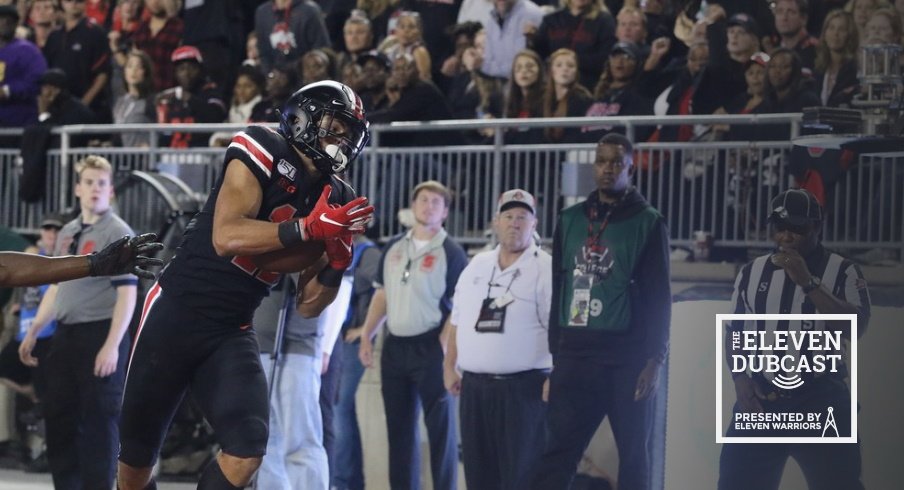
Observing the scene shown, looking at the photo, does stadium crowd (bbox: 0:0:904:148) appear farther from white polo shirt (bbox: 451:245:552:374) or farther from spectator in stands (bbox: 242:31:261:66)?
white polo shirt (bbox: 451:245:552:374)

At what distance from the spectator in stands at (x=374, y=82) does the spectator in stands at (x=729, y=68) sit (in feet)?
7.82

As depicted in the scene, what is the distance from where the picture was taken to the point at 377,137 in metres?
10.6

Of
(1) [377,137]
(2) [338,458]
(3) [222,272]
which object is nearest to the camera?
(3) [222,272]

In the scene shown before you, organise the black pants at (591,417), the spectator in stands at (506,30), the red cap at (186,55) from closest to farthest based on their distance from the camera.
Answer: the black pants at (591,417)
the spectator in stands at (506,30)
the red cap at (186,55)

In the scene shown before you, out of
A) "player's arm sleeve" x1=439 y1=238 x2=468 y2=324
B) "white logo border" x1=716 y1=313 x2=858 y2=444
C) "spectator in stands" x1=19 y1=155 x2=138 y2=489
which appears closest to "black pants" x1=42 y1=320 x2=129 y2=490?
"spectator in stands" x1=19 y1=155 x2=138 y2=489

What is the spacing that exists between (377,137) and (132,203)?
1890 millimetres

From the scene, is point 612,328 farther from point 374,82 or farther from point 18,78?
point 18,78

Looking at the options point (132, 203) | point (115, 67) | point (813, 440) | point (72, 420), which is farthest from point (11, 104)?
point (813, 440)

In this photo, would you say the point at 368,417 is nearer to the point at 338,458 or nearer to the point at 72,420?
the point at 338,458

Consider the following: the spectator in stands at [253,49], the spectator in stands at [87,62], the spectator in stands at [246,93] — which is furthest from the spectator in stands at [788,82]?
the spectator in stands at [87,62]

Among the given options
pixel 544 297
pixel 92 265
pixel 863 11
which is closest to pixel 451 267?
pixel 544 297

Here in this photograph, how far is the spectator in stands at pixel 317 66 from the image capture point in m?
11.3

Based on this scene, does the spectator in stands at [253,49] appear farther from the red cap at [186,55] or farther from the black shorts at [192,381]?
the black shorts at [192,381]

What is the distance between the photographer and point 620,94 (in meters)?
10.0
